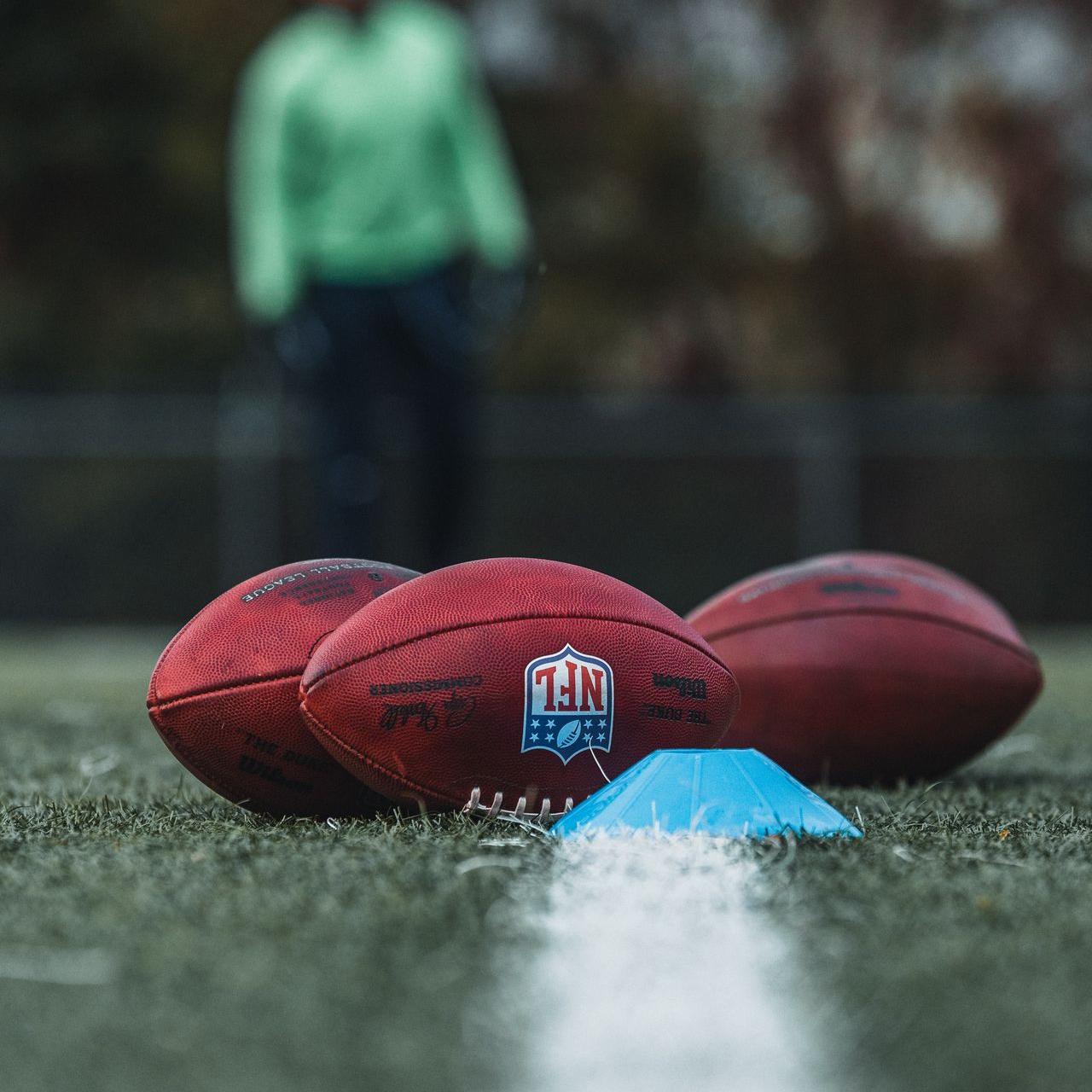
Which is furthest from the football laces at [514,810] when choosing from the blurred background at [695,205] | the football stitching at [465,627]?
the blurred background at [695,205]

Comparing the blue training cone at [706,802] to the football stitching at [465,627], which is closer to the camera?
the blue training cone at [706,802]

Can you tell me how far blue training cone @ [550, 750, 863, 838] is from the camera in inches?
61.4

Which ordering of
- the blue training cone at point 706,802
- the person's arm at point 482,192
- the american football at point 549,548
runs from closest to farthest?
the american football at point 549,548
the blue training cone at point 706,802
the person's arm at point 482,192

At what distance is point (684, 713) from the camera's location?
183 centimetres

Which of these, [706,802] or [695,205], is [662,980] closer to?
[706,802]

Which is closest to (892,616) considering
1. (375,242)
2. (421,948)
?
(421,948)

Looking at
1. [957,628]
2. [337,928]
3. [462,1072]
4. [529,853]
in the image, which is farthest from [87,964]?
[957,628]

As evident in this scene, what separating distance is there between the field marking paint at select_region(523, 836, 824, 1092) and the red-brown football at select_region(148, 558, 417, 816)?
0.44 meters

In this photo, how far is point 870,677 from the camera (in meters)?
2.27

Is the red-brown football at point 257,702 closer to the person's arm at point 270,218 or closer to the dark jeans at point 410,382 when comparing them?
the dark jeans at point 410,382

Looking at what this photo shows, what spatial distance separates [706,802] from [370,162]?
339cm

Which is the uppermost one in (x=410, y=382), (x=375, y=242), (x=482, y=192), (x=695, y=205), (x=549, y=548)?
(x=695, y=205)

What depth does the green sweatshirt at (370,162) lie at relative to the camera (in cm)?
459

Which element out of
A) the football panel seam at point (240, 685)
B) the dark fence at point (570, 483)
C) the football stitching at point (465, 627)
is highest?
the football stitching at point (465, 627)
